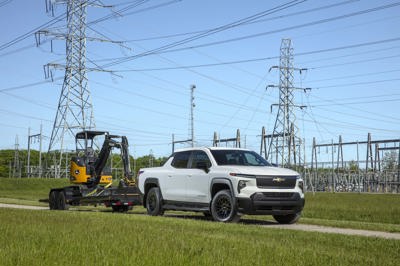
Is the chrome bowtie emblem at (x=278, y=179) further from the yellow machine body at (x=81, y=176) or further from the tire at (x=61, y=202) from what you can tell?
the tire at (x=61, y=202)

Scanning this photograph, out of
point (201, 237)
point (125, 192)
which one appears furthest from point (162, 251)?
point (125, 192)

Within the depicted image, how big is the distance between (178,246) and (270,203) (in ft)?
21.3

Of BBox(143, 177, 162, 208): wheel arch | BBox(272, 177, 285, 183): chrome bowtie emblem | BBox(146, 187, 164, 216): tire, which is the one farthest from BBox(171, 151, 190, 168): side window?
BBox(272, 177, 285, 183): chrome bowtie emblem

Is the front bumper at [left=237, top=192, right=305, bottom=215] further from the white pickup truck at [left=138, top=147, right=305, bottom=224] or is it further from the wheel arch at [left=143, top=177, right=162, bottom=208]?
the wheel arch at [left=143, top=177, right=162, bottom=208]

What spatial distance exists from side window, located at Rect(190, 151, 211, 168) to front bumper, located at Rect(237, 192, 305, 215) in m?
1.98

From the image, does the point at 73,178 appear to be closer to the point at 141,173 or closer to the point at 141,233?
the point at 141,173

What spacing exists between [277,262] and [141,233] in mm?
3981

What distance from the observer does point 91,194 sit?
71.1 ft

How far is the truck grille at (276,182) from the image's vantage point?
15.3 m

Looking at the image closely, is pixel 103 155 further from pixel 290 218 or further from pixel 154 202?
pixel 290 218

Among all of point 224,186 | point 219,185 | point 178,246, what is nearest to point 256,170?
point 224,186

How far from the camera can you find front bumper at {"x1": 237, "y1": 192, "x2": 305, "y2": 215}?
49.4ft

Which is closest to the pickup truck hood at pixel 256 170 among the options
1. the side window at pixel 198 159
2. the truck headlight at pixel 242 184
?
the truck headlight at pixel 242 184

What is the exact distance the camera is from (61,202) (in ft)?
72.9
